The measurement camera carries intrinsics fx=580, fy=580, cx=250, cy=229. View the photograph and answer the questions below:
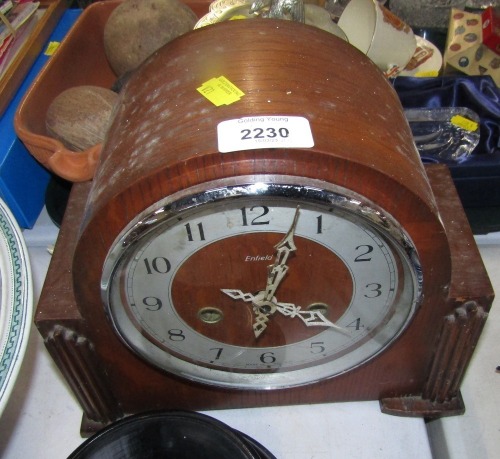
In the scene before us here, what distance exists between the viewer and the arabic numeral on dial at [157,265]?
0.63 m

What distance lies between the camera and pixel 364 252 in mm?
629

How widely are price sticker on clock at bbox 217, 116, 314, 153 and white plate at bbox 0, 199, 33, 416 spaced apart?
30cm

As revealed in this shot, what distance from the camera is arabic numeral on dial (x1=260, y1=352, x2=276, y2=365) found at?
749mm

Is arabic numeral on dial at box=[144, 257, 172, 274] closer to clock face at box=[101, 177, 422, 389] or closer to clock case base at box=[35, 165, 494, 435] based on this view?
→ clock face at box=[101, 177, 422, 389]

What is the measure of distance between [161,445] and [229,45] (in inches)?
18.9

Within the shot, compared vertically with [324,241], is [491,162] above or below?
below

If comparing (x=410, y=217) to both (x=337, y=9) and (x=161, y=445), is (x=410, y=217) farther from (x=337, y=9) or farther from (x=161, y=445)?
(x=337, y=9)

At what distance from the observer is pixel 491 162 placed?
103cm

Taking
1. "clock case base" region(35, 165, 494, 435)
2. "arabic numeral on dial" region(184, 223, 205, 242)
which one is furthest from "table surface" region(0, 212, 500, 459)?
"arabic numeral on dial" region(184, 223, 205, 242)

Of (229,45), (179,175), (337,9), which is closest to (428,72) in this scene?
(337,9)

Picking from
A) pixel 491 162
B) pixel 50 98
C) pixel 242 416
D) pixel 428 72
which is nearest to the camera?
pixel 242 416

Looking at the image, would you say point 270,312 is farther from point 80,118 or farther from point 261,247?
point 80,118

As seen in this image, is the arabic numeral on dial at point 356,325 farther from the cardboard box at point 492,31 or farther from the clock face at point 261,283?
the cardboard box at point 492,31

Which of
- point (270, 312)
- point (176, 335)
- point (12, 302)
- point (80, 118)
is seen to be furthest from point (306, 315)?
point (80, 118)
